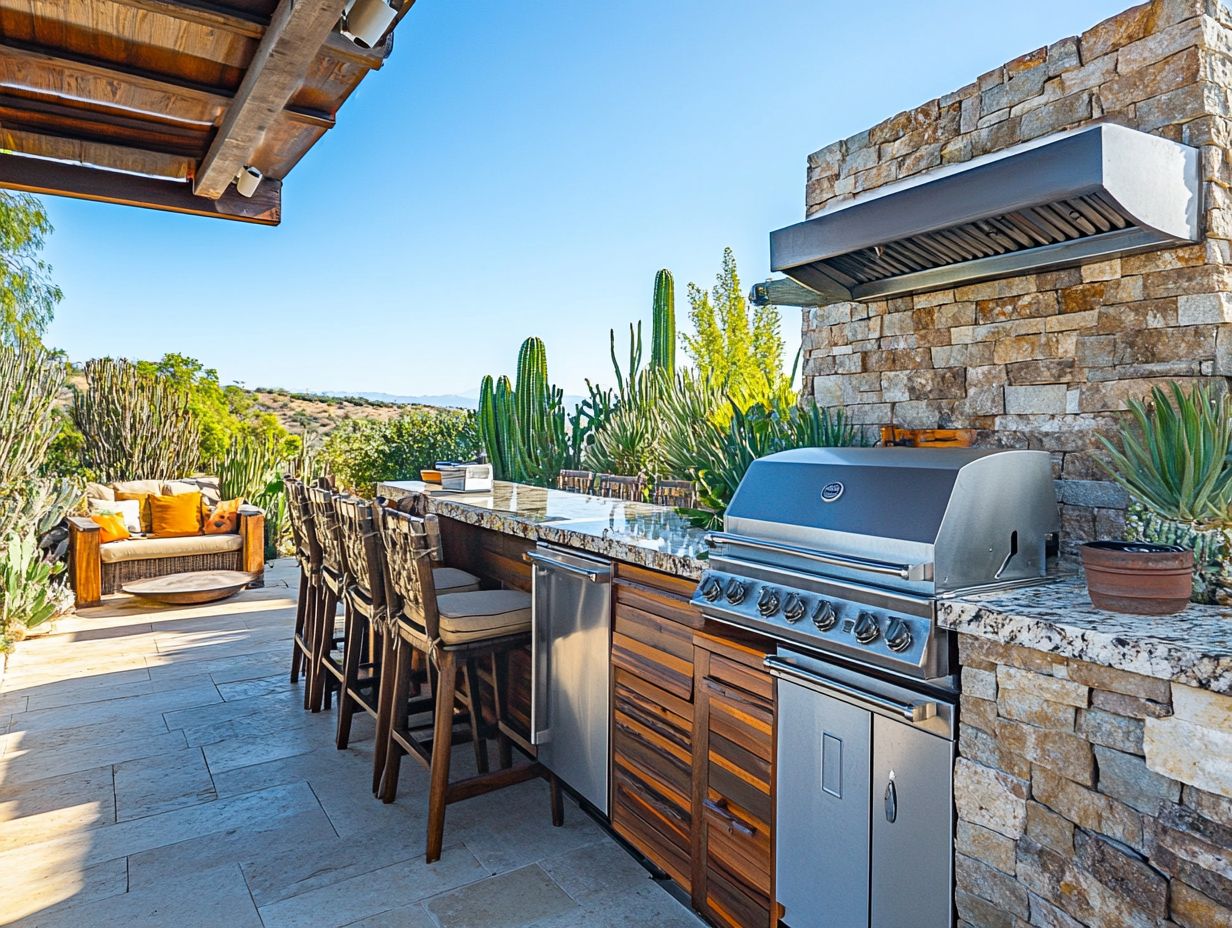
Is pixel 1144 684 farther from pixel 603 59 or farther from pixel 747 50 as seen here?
pixel 603 59

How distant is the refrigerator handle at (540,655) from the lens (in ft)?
9.37

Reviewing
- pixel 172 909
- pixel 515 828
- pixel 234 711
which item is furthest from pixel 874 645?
pixel 234 711

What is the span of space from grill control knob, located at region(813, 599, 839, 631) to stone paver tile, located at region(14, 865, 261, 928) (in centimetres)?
180

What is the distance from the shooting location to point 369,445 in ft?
33.6

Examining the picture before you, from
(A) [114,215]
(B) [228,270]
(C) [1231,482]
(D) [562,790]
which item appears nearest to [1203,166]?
(C) [1231,482]

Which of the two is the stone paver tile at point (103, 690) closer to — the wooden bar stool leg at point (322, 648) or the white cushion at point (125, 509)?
the wooden bar stool leg at point (322, 648)

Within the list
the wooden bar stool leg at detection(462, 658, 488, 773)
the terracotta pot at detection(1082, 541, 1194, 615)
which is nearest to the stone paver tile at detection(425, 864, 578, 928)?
the wooden bar stool leg at detection(462, 658, 488, 773)

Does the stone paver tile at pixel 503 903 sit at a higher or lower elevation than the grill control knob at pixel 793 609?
lower

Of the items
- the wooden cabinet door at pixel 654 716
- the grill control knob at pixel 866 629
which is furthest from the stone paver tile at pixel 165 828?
the grill control knob at pixel 866 629

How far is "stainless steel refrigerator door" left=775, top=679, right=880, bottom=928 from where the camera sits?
1719 mm

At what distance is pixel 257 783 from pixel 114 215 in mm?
14476

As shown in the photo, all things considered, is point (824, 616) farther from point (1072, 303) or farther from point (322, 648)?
point (322, 648)

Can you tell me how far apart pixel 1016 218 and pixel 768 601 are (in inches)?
49.6

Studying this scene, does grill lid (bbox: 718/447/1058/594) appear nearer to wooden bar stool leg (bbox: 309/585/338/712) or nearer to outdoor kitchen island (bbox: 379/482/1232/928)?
outdoor kitchen island (bbox: 379/482/1232/928)
